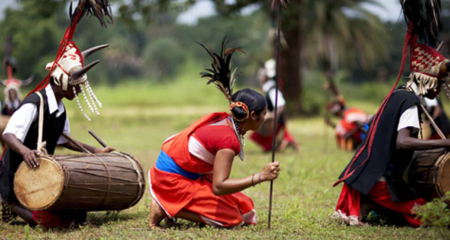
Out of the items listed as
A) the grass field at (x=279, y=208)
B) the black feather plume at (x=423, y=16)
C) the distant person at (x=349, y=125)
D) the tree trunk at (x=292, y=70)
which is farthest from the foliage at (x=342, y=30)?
the black feather plume at (x=423, y=16)

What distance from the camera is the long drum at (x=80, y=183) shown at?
4793 millimetres

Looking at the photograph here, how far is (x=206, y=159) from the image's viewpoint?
4.93m

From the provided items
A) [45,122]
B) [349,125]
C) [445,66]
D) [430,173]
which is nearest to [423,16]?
[445,66]

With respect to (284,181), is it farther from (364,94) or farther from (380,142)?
(364,94)

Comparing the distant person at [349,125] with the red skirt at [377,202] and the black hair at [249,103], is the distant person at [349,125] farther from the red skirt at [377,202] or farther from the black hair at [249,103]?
the black hair at [249,103]

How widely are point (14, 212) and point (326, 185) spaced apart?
403 centimetres

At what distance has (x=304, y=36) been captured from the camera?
31.2 metres

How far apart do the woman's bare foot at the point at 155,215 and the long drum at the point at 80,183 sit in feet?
1.29

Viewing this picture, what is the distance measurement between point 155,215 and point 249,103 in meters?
1.33

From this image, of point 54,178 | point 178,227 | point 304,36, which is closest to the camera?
point 54,178

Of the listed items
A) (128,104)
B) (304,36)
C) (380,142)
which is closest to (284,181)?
(380,142)

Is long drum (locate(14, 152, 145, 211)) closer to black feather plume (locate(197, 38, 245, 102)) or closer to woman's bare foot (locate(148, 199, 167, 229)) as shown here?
woman's bare foot (locate(148, 199, 167, 229))

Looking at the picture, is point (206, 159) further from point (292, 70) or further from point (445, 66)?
point (292, 70)

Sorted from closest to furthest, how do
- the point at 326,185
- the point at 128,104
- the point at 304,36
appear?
the point at 326,185, the point at 128,104, the point at 304,36
